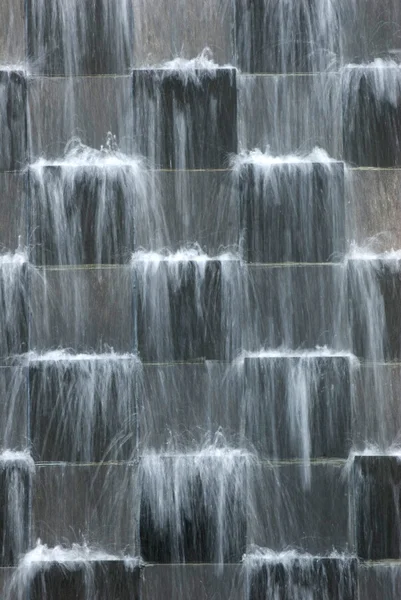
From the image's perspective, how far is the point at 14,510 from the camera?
48.3 inches

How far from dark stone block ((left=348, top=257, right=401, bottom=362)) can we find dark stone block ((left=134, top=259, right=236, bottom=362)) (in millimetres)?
246

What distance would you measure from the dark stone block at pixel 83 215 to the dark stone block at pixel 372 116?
435 millimetres

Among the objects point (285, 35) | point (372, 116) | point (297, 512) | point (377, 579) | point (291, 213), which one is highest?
point (285, 35)

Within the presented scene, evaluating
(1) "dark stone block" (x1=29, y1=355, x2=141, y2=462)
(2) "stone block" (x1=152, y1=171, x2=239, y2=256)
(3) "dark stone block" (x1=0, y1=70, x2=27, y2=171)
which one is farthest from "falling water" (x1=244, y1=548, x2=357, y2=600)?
(3) "dark stone block" (x1=0, y1=70, x2=27, y2=171)

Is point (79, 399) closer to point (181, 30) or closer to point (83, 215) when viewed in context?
point (83, 215)

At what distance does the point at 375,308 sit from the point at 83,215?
0.59 meters

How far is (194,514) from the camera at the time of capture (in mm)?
1218

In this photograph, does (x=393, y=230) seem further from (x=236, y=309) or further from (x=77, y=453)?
(x=77, y=453)

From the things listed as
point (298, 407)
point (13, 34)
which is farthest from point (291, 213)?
point (13, 34)

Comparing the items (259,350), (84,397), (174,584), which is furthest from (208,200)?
(174,584)

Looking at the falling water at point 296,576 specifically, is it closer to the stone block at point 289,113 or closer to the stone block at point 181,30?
the stone block at point 289,113

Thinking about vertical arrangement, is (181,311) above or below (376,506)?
above

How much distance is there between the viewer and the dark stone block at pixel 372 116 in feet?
4.10

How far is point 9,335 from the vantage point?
1.24 m
